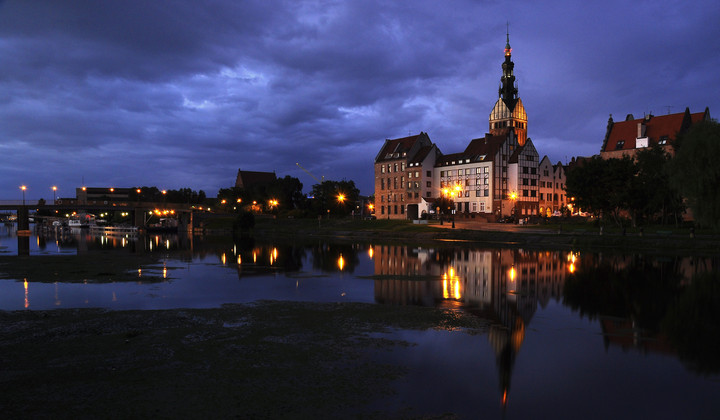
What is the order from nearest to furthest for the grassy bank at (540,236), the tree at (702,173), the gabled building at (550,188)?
the tree at (702,173), the grassy bank at (540,236), the gabled building at (550,188)

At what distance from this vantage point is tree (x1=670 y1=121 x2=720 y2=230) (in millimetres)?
41750

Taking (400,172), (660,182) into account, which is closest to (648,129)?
(660,182)

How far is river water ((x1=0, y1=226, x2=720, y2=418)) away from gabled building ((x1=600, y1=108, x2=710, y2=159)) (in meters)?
57.5

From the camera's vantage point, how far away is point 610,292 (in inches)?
888

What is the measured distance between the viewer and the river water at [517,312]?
9.48 m

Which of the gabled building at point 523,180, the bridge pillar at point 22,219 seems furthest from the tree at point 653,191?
the bridge pillar at point 22,219

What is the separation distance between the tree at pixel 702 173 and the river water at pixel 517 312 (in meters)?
7.10

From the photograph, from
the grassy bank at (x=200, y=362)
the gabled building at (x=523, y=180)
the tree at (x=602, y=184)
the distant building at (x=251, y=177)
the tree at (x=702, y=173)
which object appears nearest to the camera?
the grassy bank at (x=200, y=362)

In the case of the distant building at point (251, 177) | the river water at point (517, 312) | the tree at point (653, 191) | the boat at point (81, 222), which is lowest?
the river water at point (517, 312)

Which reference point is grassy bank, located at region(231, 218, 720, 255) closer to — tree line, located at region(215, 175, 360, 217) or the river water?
the river water

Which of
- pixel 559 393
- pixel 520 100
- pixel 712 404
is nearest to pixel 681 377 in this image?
pixel 712 404

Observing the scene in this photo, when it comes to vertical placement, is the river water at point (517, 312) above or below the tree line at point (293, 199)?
below

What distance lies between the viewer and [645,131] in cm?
8812

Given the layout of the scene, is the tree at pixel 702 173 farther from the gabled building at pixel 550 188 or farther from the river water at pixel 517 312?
the gabled building at pixel 550 188
